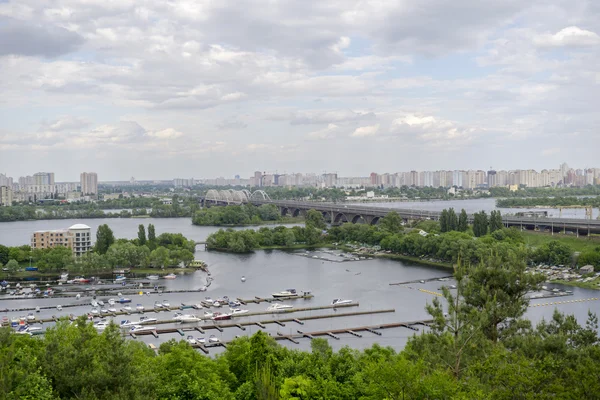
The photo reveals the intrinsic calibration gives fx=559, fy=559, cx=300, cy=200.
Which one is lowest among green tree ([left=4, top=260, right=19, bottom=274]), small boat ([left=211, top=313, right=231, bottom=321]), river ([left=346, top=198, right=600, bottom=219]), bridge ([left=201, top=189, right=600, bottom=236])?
small boat ([left=211, top=313, right=231, bottom=321])

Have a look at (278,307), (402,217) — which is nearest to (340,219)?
(402,217)

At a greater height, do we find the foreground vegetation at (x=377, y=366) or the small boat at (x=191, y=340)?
the foreground vegetation at (x=377, y=366)

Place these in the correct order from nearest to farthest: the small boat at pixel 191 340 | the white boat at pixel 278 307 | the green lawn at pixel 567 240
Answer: the small boat at pixel 191 340 < the white boat at pixel 278 307 < the green lawn at pixel 567 240

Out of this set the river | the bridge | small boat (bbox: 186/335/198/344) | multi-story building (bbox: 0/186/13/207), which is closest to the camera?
small boat (bbox: 186/335/198/344)

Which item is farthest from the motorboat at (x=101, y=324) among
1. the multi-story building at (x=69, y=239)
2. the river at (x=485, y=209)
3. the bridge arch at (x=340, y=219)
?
the river at (x=485, y=209)

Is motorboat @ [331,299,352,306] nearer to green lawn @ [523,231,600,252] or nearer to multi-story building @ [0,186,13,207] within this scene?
green lawn @ [523,231,600,252]

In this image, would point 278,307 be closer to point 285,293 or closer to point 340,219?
point 285,293

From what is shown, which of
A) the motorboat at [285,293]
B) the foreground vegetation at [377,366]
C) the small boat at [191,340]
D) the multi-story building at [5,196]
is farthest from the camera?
the multi-story building at [5,196]

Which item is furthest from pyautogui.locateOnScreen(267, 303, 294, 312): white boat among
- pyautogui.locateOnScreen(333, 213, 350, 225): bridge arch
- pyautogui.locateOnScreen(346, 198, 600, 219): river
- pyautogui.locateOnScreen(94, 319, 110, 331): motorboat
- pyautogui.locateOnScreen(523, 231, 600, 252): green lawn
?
pyautogui.locateOnScreen(346, 198, 600, 219): river

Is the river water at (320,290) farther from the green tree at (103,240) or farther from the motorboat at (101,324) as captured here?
the green tree at (103,240)
